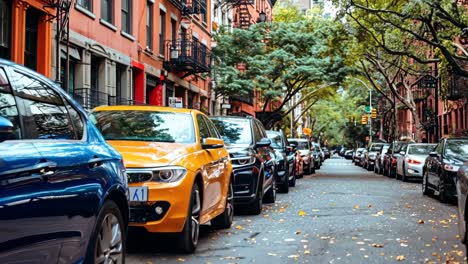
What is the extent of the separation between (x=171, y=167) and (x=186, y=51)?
2142 centimetres

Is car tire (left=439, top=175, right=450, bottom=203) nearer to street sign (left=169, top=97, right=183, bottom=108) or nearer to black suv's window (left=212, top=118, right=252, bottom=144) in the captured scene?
black suv's window (left=212, top=118, right=252, bottom=144)

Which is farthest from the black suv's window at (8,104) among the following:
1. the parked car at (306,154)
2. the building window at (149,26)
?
the parked car at (306,154)

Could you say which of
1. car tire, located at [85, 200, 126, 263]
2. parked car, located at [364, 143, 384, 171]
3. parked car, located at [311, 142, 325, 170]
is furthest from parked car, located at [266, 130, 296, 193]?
parked car, located at [364, 143, 384, 171]

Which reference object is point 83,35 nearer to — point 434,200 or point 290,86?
point 434,200

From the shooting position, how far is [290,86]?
3716cm

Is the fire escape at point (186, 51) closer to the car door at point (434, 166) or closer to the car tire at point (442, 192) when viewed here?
the car door at point (434, 166)

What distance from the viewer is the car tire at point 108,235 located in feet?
14.8

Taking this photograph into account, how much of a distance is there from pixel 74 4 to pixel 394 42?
16803 millimetres

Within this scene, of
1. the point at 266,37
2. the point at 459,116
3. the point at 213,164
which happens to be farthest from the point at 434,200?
the point at 459,116

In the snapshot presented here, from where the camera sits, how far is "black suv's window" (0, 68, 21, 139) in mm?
3615

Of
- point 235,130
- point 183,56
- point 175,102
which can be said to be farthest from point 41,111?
point 183,56

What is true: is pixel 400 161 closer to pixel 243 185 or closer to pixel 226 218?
pixel 243 185

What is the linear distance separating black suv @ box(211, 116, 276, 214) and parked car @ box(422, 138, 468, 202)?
3.93 metres

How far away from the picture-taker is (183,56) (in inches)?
1073
